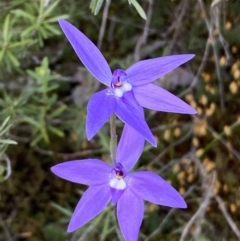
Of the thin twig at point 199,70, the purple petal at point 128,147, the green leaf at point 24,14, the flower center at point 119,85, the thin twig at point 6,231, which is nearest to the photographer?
the flower center at point 119,85

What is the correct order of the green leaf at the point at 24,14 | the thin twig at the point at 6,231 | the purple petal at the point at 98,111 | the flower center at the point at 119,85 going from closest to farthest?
the purple petal at the point at 98,111 → the flower center at the point at 119,85 → the green leaf at the point at 24,14 → the thin twig at the point at 6,231

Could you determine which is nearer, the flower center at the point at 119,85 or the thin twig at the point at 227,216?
the flower center at the point at 119,85

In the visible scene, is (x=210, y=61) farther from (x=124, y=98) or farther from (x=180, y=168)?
(x=124, y=98)

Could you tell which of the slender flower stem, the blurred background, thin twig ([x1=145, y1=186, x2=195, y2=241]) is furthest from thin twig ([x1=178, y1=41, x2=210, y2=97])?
the slender flower stem

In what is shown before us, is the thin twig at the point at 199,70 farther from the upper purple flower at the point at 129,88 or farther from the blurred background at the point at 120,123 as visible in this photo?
the upper purple flower at the point at 129,88

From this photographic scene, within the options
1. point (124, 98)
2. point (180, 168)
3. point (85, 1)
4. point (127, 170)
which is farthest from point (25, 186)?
point (124, 98)

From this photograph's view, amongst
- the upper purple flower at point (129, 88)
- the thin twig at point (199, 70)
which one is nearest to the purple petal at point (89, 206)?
the upper purple flower at point (129, 88)

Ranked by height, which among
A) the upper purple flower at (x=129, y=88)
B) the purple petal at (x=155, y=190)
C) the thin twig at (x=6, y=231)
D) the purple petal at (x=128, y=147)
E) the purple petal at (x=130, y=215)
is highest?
the upper purple flower at (x=129, y=88)

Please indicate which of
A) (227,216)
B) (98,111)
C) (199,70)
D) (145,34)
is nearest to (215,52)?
(199,70)
